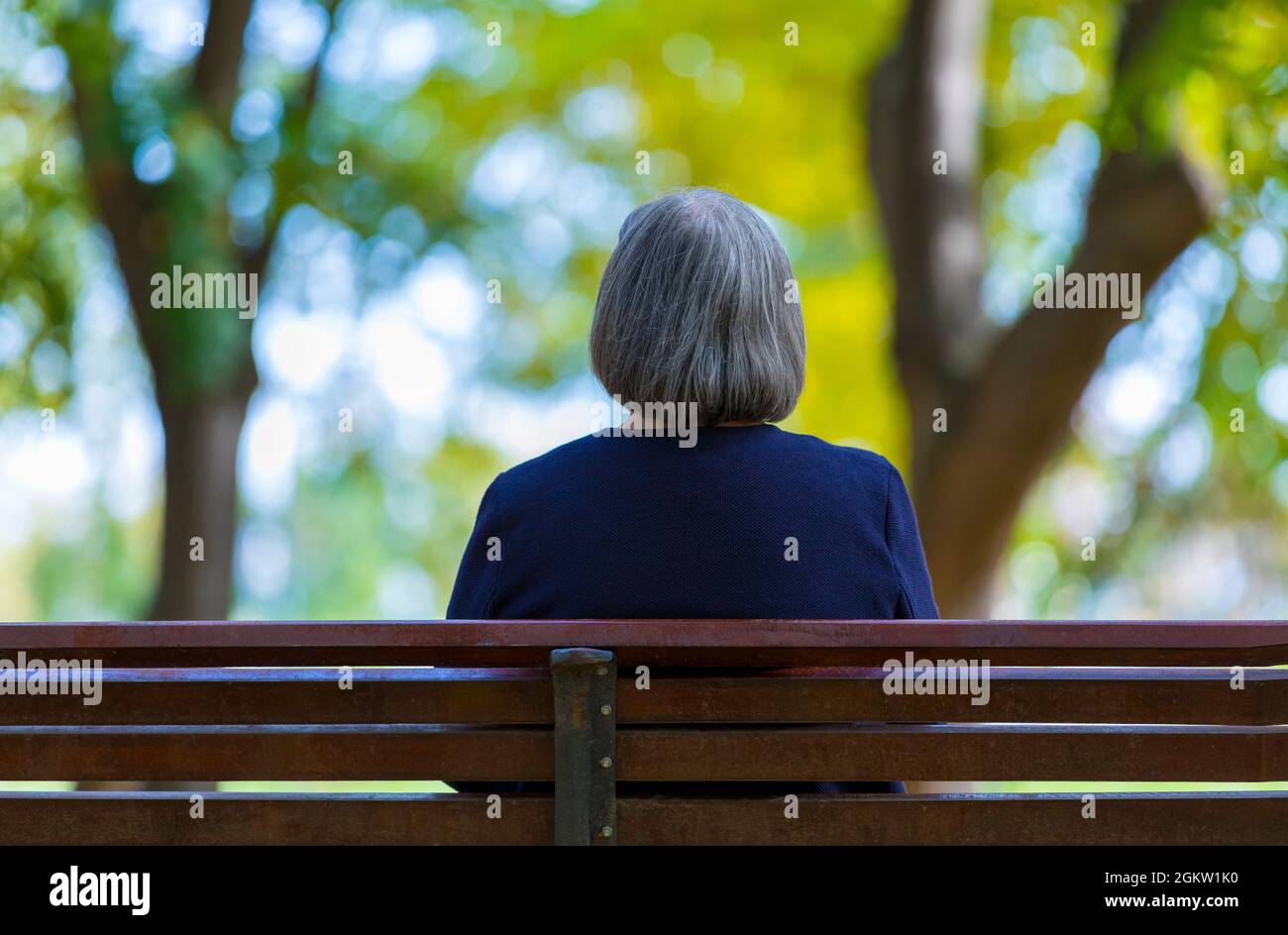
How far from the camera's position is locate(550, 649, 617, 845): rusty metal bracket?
2219 millimetres

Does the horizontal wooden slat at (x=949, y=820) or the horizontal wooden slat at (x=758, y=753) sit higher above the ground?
the horizontal wooden slat at (x=758, y=753)

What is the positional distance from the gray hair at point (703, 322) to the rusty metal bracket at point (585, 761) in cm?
55

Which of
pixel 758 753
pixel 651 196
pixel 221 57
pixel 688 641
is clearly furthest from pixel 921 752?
pixel 221 57

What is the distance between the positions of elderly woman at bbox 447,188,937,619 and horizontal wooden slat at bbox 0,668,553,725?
0.69ft

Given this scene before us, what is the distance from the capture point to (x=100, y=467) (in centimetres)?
1750

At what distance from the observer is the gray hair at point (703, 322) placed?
251 cm

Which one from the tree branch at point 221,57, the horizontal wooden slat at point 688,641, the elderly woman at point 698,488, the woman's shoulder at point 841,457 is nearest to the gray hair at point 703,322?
the elderly woman at point 698,488

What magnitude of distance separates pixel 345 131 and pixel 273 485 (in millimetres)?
12042

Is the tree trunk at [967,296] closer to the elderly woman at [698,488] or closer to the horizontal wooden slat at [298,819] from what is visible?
the elderly woman at [698,488]

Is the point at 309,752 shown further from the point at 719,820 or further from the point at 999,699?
the point at 999,699

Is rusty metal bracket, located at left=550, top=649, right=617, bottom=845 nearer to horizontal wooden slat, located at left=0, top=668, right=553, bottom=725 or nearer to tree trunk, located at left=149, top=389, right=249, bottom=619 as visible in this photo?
horizontal wooden slat, located at left=0, top=668, right=553, bottom=725

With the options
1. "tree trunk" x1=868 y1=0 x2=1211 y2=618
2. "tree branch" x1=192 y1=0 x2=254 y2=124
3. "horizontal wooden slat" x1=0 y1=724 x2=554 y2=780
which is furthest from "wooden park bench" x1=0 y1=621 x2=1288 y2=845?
"tree branch" x1=192 y1=0 x2=254 y2=124

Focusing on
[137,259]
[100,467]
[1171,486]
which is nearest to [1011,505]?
[137,259]
